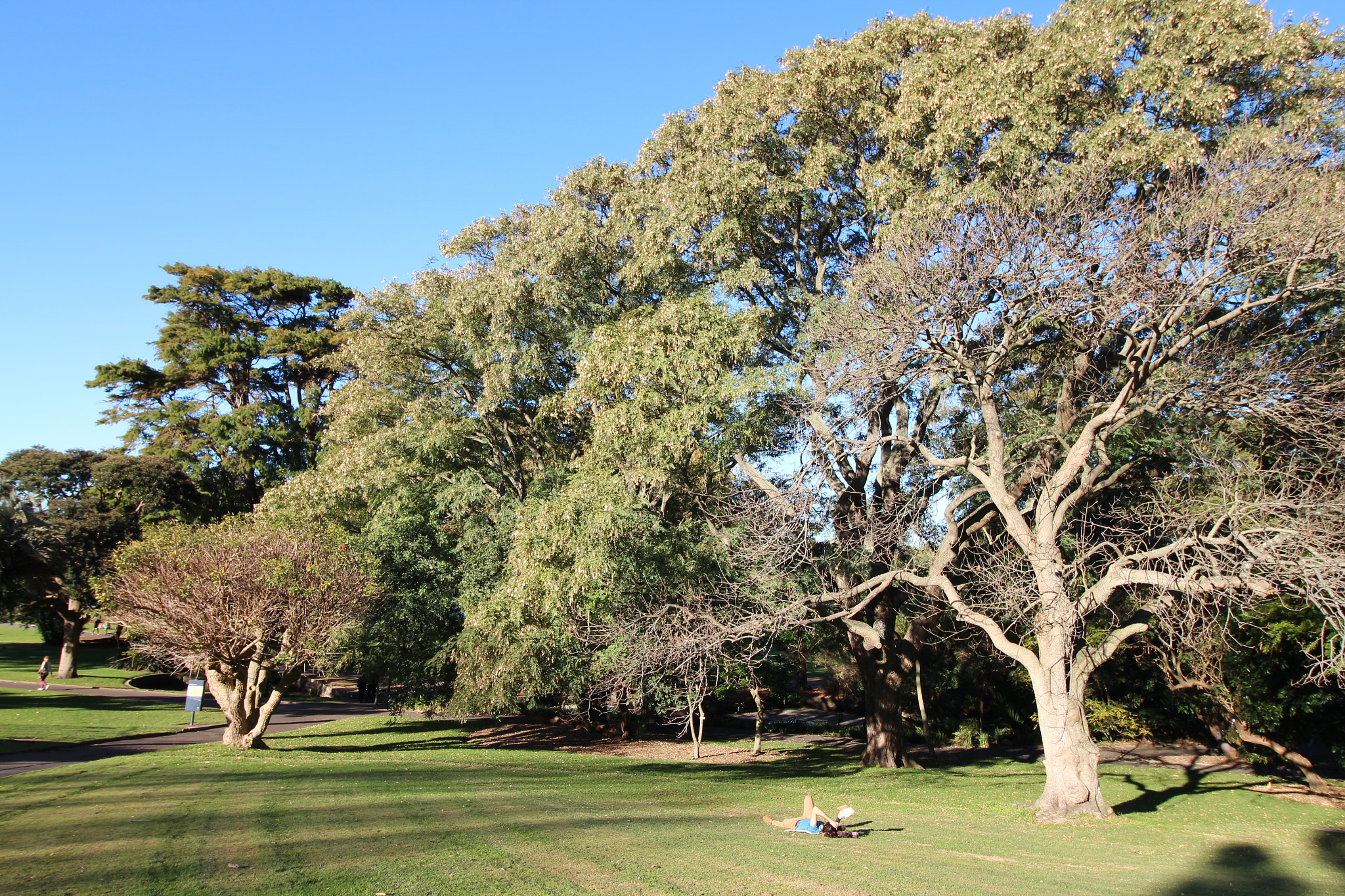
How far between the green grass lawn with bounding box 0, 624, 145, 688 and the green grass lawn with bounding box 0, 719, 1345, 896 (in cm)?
2851

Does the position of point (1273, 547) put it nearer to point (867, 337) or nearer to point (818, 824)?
point (867, 337)

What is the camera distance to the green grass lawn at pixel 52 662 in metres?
38.8

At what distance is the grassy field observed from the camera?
20.4 m

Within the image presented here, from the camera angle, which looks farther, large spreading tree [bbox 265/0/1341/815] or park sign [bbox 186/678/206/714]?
park sign [bbox 186/678/206/714]

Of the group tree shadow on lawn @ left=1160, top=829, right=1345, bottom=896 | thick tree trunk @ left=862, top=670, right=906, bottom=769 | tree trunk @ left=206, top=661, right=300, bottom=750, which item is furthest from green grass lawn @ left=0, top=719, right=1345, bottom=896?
thick tree trunk @ left=862, top=670, right=906, bottom=769

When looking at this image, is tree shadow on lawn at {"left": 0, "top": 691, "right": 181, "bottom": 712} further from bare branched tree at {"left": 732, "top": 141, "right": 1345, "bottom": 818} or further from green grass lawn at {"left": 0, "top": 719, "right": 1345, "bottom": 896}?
bare branched tree at {"left": 732, "top": 141, "right": 1345, "bottom": 818}

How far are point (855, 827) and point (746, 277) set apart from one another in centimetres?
1091

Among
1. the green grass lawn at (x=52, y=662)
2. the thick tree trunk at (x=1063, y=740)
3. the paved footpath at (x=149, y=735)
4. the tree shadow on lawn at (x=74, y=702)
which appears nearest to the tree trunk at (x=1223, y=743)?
the thick tree trunk at (x=1063, y=740)

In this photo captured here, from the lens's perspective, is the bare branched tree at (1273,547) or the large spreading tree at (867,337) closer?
the bare branched tree at (1273,547)

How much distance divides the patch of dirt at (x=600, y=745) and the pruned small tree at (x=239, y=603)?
8.74m

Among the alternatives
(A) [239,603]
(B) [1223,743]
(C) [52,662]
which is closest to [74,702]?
(A) [239,603]

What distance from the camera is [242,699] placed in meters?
18.8

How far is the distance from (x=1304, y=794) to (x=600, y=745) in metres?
19.3

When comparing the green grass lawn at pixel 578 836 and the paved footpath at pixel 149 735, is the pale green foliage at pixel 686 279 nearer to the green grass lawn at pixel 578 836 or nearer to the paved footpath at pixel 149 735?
the green grass lawn at pixel 578 836
